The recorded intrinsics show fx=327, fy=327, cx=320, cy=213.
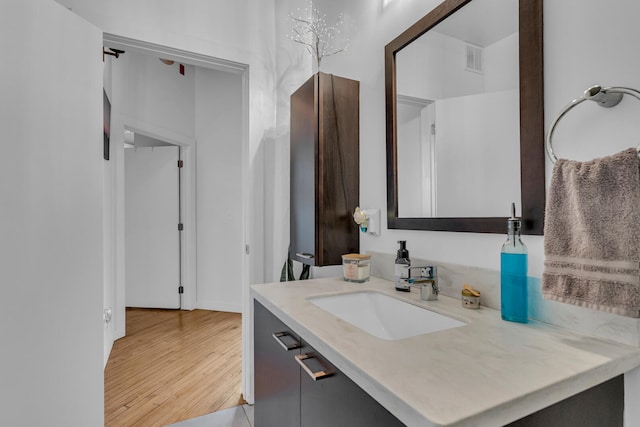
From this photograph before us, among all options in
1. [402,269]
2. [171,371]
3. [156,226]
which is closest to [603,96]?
[402,269]

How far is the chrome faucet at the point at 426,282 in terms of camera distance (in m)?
1.03

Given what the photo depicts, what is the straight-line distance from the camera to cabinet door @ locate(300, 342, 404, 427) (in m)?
0.57

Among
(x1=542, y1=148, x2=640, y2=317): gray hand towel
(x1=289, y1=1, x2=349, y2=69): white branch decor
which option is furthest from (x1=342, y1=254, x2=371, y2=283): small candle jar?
(x1=289, y1=1, x2=349, y2=69): white branch decor

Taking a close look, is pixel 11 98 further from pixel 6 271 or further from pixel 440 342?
pixel 440 342

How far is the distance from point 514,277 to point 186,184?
3.55 m

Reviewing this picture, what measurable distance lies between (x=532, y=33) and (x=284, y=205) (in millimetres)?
1523

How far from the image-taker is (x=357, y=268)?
1.35m

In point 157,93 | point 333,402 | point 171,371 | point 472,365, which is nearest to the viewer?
point 472,365

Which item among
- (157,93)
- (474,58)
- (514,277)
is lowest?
(514,277)

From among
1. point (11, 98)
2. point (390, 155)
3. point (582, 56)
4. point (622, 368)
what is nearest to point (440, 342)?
point (622, 368)

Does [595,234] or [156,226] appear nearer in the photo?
[595,234]

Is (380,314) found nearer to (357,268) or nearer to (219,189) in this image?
(357,268)

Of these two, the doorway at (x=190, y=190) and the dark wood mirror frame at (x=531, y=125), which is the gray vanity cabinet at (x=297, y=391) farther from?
the doorway at (x=190, y=190)

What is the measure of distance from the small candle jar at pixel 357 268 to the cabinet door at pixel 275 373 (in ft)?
1.31
